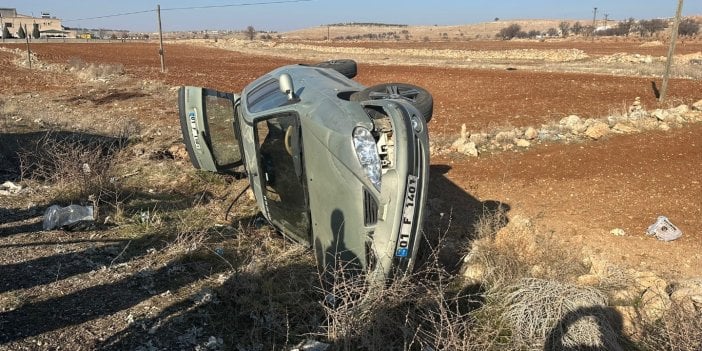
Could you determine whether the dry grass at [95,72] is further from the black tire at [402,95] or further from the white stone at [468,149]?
the black tire at [402,95]

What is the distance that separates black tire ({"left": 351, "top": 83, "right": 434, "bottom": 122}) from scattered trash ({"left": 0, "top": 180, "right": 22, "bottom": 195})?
5.00 metres

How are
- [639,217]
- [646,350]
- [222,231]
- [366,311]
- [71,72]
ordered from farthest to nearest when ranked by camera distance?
[71,72], [639,217], [222,231], [646,350], [366,311]

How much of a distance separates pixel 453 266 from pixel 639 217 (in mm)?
3038

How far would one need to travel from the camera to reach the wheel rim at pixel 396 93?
4.47m

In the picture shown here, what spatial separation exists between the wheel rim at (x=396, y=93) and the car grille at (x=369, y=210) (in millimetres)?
1058

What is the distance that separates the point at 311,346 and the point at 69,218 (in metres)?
3.46

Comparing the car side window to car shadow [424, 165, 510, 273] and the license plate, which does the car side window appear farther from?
car shadow [424, 165, 510, 273]

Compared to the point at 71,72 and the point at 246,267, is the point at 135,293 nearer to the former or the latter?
the point at 246,267

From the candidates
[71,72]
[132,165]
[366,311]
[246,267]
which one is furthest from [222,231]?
[71,72]

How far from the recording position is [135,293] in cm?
426

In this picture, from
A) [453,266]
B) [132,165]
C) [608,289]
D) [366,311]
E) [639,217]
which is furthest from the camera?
[132,165]

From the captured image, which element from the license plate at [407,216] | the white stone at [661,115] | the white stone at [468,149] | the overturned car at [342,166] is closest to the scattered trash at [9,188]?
the overturned car at [342,166]

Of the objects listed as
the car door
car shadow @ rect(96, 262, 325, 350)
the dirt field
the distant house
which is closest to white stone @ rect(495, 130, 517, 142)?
the dirt field

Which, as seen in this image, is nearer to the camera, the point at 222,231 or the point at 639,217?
the point at 222,231
